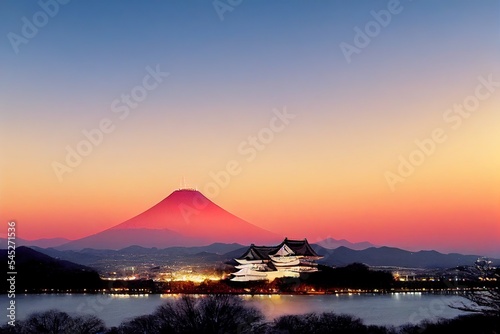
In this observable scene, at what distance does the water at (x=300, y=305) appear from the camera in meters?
16.9

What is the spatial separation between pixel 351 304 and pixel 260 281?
623 centimetres

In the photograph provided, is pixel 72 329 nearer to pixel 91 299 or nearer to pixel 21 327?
A: pixel 21 327

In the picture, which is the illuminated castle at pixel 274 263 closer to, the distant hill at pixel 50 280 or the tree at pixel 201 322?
the distant hill at pixel 50 280

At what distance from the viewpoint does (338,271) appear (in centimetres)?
2873

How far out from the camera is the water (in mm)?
16922

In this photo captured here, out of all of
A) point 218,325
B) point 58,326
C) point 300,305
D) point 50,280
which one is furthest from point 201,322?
point 50,280

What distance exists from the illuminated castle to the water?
8.88 ft

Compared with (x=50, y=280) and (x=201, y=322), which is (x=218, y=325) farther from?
(x=50, y=280)

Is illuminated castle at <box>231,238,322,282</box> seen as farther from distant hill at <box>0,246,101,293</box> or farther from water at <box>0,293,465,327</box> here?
distant hill at <box>0,246,101,293</box>

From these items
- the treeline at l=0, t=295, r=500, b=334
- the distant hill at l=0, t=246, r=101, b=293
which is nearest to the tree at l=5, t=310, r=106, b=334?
the treeline at l=0, t=295, r=500, b=334

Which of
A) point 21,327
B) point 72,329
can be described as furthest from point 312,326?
point 21,327

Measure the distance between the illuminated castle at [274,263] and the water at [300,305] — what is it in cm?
271

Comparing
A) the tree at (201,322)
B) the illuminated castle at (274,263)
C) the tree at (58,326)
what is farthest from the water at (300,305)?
the tree at (201,322)

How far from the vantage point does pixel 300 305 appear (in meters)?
20.3
